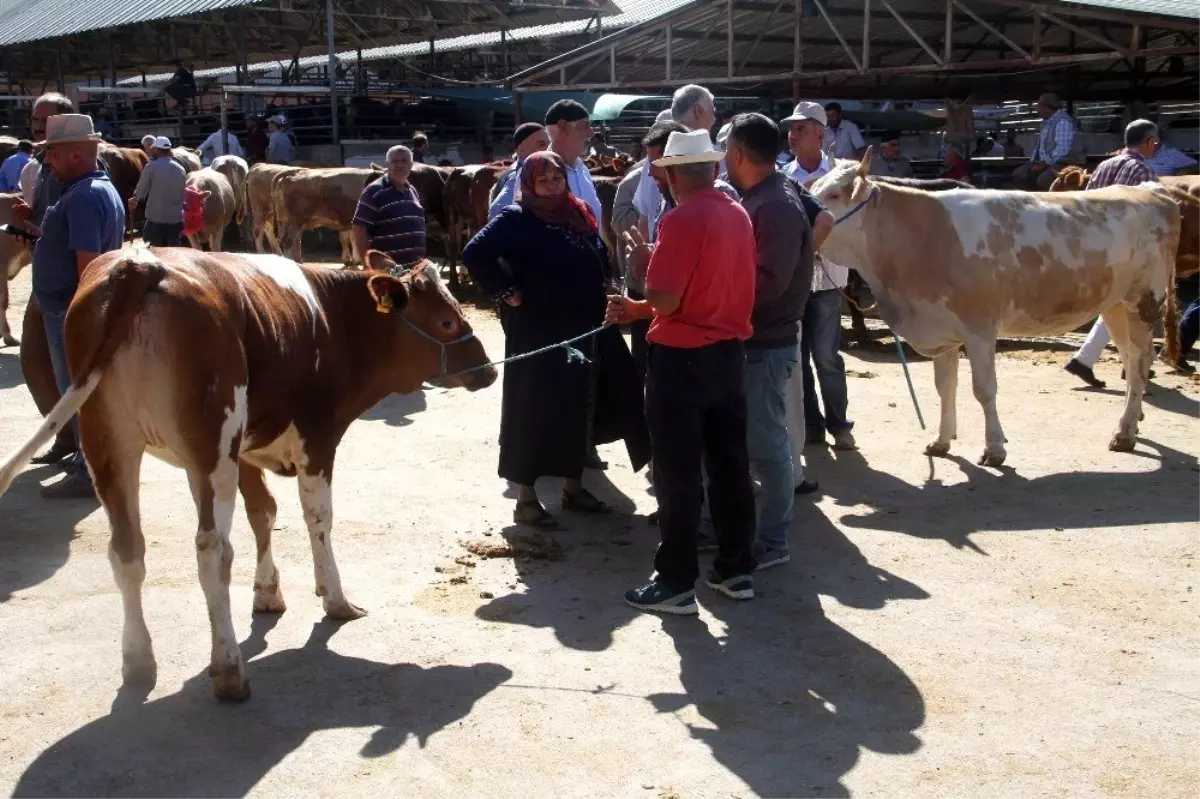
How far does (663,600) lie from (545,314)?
174cm

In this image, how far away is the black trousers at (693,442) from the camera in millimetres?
5215

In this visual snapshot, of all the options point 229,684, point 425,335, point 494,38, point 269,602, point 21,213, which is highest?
point 494,38

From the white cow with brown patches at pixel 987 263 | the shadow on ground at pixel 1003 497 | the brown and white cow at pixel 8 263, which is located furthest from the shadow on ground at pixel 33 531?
the brown and white cow at pixel 8 263

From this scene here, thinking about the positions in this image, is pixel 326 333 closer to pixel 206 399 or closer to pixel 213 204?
pixel 206 399

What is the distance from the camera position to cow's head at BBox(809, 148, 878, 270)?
25.6 feet

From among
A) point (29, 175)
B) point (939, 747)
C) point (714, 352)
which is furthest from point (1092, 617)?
point (29, 175)

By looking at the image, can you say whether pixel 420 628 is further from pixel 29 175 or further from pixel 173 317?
pixel 29 175

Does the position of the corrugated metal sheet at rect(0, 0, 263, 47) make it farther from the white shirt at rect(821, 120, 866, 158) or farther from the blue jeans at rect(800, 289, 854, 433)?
the blue jeans at rect(800, 289, 854, 433)

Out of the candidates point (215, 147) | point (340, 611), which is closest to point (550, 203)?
point (340, 611)

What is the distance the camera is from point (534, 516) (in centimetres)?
659

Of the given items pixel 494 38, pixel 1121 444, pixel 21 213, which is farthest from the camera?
→ pixel 494 38

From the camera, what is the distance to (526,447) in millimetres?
6422

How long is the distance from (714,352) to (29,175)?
23.4 ft

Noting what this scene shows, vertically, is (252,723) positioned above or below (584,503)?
above
